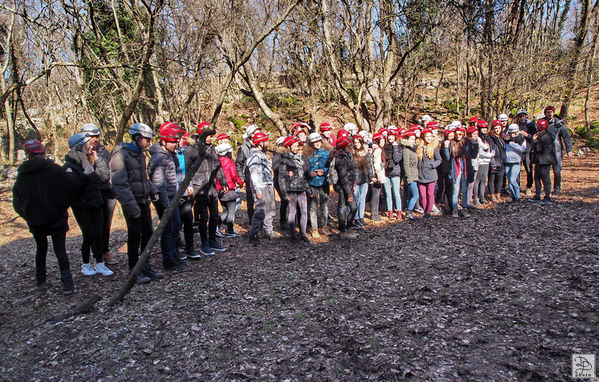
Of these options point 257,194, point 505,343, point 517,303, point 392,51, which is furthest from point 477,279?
point 392,51

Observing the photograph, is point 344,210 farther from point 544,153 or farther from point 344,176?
point 544,153

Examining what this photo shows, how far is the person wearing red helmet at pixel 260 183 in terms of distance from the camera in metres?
9.08

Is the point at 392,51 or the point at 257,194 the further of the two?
the point at 392,51

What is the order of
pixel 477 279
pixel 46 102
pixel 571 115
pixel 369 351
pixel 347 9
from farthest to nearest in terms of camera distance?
pixel 46 102
pixel 571 115
pixel 347 9
pixel 477 279
pixel 369 351

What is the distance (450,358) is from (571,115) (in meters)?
29.6

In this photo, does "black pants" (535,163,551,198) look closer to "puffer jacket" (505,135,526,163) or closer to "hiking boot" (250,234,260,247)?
"puffer jacket" (505,135,526,163)

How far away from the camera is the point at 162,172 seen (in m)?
6.95

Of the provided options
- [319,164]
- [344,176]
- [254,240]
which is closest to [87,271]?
[254,240]

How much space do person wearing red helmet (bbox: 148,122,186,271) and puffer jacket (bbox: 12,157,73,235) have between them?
146cm

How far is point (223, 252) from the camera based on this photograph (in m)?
8.89

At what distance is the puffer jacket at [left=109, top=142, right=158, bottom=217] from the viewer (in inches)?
244

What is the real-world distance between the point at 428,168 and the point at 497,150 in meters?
2.78

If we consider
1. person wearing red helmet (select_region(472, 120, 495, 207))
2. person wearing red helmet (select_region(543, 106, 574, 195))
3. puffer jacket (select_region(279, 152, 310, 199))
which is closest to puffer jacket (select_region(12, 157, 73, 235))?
puffer jacket (select_region(279, 152, 310, 199))

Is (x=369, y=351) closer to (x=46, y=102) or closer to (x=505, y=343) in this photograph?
(x=505, y=343)
